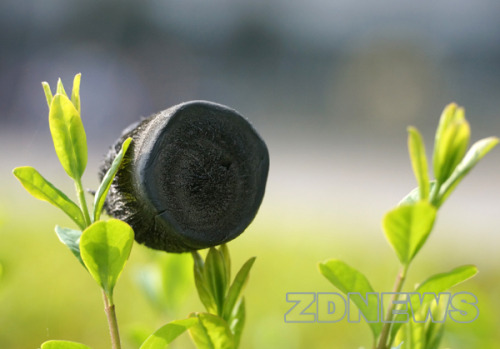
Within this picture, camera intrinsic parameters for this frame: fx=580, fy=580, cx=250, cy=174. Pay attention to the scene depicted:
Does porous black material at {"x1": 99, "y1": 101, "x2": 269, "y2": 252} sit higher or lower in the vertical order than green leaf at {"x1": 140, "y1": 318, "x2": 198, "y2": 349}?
higher

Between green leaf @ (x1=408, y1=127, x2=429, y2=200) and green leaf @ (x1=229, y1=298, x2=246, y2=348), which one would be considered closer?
green leaf @ (x1=408, y1=127, x2=429, y2=200)

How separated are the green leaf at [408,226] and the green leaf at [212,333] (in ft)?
0.30

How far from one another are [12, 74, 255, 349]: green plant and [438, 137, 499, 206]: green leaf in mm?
104

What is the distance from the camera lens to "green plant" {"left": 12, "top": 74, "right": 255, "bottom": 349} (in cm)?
24

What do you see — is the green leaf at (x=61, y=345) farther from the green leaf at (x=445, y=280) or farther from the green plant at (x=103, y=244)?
the green leaf at (x=445, y=280)

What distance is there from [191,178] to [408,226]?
11cm

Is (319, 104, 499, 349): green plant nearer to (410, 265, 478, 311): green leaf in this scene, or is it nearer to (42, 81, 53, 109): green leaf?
(410, 265, 478, 311): green leaf

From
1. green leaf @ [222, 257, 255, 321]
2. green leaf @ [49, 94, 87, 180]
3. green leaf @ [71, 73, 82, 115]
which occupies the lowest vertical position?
green leaf @ [222, 257, 255, 321]

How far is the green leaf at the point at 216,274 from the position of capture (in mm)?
288

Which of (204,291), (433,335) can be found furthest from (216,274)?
(433,335)

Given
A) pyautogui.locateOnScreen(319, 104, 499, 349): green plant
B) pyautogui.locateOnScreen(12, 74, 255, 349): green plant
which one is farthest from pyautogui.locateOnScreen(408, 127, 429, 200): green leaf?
pyautogui.locateOnScreen(12, 74, 255, 349): green plant

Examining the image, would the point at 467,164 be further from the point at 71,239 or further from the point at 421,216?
the point at 71,239

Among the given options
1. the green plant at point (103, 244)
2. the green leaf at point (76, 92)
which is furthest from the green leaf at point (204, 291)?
the green leaf at point (76, 92)

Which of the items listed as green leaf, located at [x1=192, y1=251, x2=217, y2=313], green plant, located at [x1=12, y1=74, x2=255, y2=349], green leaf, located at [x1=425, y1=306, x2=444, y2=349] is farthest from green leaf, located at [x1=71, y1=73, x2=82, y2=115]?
green leaf, located at [x1=425, y1=306, x2=444, y2=349]
